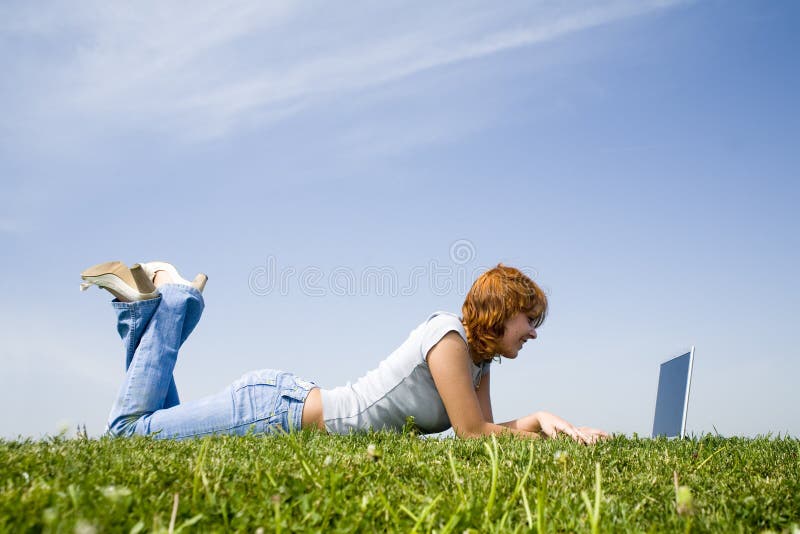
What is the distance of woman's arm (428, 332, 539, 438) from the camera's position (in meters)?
5.48

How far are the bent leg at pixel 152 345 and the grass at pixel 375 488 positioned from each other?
124 centimetres

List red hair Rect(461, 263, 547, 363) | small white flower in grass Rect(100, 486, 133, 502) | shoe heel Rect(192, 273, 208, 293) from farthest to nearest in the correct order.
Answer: shoe heel Rect(192, 273, 208, 293) < red hair Rect(461, 263, 547, 363) < small white flower in grass Rect(100, 486, 133, 502)

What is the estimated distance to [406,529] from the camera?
8.73ft

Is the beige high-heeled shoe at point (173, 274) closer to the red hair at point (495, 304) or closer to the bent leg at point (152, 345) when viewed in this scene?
the bent leg at point (152, 345)

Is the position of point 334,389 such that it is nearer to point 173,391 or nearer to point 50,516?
point 173,391

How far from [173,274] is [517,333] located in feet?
10.0

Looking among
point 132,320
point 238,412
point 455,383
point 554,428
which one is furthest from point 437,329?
point 132,320

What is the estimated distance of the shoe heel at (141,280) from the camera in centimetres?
571

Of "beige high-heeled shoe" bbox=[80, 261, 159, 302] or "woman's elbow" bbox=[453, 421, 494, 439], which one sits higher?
"beige high-heeled shoe" bbox=[80, 261, 159, 302]

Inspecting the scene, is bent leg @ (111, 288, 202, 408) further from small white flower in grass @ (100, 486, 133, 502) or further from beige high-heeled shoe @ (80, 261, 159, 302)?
small white flower in grass @ (100, 486, 133, 502)

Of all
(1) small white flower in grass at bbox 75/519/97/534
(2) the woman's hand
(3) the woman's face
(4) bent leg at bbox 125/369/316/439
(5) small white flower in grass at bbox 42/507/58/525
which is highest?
(3) the woman's face

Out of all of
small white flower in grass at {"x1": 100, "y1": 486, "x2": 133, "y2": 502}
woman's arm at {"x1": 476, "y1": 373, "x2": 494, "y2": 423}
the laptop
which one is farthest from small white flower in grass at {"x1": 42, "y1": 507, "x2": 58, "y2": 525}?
the laptop

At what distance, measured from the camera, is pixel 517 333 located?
596 cm

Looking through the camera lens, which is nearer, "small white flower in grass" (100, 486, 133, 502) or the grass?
"small white flower in grass" (100, 486, 133, 502)
